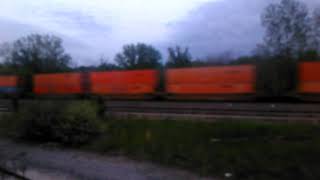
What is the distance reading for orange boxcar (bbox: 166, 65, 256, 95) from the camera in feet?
84.5

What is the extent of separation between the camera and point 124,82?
29.6 metres

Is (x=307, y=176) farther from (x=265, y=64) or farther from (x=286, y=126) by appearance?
(x=265, y=64)

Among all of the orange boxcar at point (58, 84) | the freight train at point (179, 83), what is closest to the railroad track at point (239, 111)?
the freight train at point (179, 83)

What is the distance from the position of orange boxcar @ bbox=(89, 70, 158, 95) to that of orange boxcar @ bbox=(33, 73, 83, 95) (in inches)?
59.0

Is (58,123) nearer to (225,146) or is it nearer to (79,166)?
(79,166)

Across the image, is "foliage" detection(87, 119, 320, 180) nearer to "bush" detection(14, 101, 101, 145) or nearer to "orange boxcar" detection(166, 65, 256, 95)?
"bush" detection(14, 101, 101, 145)

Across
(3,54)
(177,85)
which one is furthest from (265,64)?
(3,54)

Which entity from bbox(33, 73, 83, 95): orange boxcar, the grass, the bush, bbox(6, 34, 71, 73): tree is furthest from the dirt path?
bbox(6, 34, 71, 73): tree

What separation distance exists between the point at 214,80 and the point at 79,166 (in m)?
17.3

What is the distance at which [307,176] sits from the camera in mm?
8555

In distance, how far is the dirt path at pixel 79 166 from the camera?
30.6 ft

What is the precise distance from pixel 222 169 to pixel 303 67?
1672cm

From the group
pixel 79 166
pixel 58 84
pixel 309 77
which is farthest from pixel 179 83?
pixel 79 166

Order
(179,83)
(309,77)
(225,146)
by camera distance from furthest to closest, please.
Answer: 1. (179,83)
2. (309,77)
3. (225,146)
